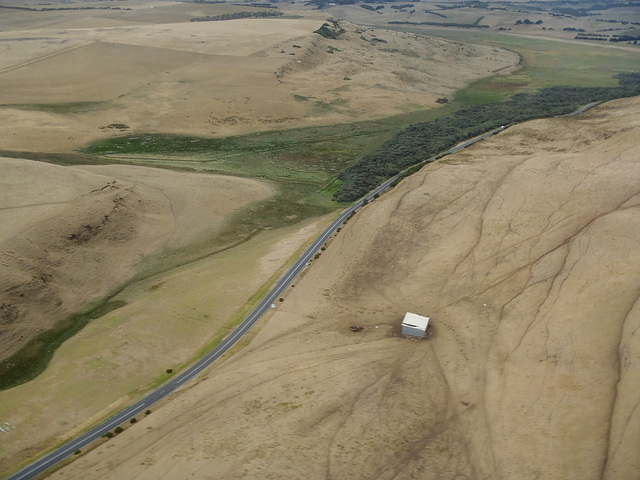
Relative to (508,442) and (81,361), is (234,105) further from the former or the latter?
(508,442)

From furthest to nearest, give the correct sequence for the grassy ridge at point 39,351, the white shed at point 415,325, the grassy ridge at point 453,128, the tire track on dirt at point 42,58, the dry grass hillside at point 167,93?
1. the tire track on dirt at point 42,58
2. the dry grass hillside at point 167,93
3. the grassy ridge at point 453,128
4. the white shed at point 415,325
5. the grassy ridge at point 39,351

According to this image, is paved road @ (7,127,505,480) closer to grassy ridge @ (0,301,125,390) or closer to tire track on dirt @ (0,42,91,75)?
grassy ridge @ (0,301,125,390)

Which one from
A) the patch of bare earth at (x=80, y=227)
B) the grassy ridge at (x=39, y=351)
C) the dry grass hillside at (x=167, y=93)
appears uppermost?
the dry grass hillside at (x=167, y=93)

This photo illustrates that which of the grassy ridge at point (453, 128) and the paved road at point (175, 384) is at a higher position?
the grassy ridge at point (453, 128)

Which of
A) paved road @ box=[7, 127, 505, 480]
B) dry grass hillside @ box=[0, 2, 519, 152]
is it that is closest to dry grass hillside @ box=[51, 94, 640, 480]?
paved road @ box=[7, 127, 505, 480]

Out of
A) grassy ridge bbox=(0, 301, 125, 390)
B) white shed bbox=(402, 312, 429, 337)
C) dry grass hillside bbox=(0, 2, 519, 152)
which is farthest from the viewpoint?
dry grass hillside bbox=(0, 2, 519, 152)

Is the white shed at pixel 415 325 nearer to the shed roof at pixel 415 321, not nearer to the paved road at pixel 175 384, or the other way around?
the shed roof at pixel 415 321

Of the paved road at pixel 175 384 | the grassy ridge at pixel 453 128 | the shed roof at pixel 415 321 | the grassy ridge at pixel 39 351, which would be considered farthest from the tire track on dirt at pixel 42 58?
the shed roof at pixel 415 321
